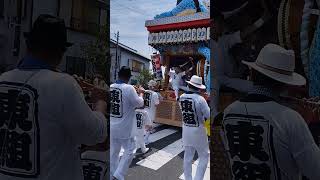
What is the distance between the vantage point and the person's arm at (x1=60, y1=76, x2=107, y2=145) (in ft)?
5.26

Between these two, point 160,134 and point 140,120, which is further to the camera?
point 160,134

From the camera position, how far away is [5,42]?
2.04 m

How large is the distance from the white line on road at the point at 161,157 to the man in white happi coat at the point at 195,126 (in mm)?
1101

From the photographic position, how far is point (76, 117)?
161 centimetres

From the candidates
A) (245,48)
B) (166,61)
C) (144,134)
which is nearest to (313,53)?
(245,48)

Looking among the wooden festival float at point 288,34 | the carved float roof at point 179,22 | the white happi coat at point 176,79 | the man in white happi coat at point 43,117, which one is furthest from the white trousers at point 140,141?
the man in white happi coat at point 43,117

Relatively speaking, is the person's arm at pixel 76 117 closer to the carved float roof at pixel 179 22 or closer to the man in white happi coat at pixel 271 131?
the man in white happi coat at pixel 271 131

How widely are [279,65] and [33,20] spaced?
145 centimetres

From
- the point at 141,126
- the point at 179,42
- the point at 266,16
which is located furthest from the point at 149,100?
the point at 266,16

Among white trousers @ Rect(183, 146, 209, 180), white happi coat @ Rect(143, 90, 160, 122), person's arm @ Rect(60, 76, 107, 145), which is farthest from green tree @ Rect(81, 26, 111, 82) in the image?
white happi coat @ Rect(143, 90, 160, 122)

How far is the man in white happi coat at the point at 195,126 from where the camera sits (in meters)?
4.69

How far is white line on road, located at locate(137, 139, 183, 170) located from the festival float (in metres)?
1.74

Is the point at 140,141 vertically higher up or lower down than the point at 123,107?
lower down

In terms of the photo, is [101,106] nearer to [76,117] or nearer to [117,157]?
[76,117]
